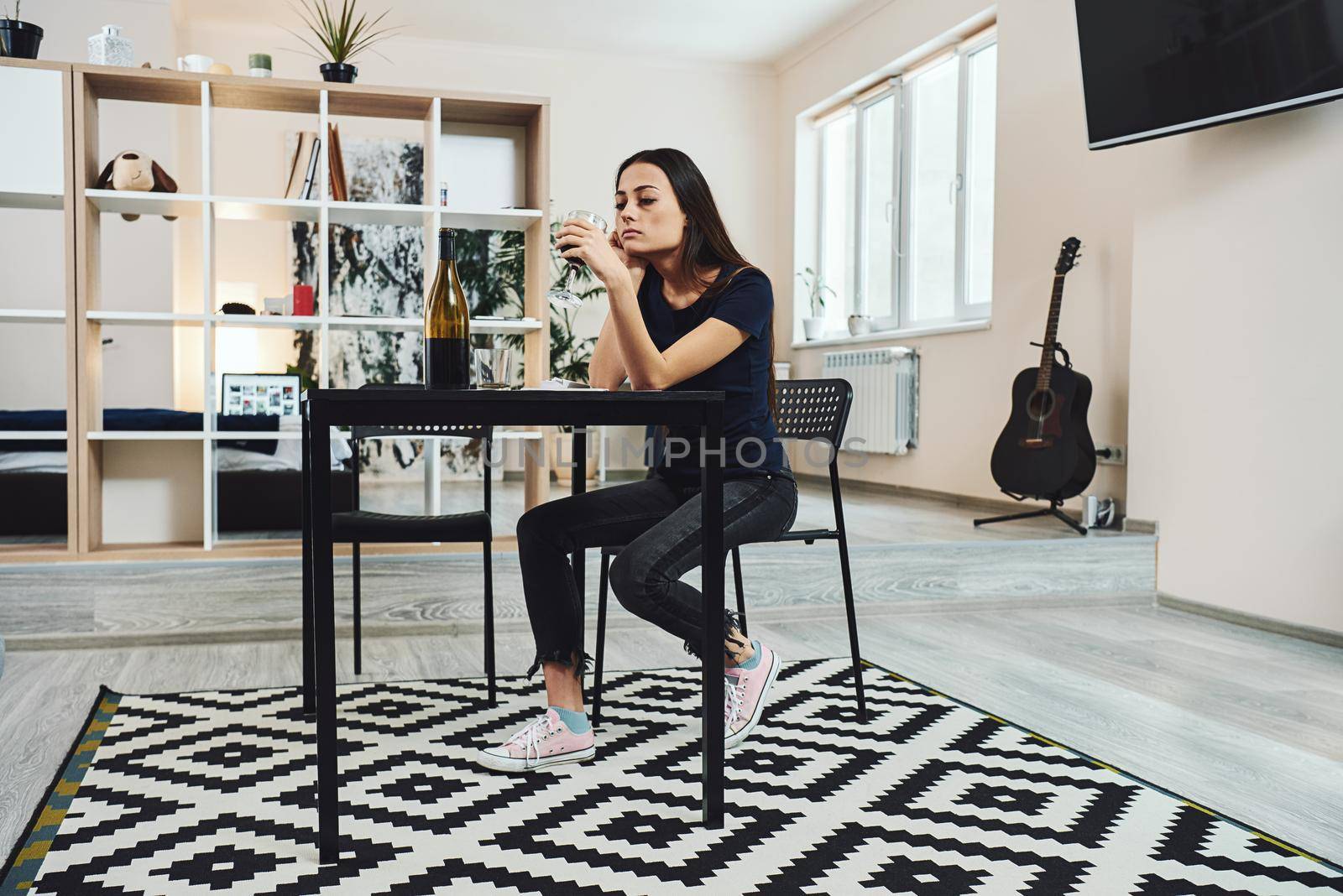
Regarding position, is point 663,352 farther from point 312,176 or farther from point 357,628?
point 312,176

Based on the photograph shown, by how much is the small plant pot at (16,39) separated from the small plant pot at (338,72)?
0.82m

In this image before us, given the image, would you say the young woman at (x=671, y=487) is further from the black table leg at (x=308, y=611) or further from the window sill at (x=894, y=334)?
the window sill at (x=894, y=334)

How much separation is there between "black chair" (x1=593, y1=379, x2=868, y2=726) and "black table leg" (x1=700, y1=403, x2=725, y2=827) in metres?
0.51

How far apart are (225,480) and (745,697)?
309 cm

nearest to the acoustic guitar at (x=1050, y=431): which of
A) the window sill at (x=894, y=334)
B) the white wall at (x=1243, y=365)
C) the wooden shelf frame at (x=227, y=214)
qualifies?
the white wall at (x=1243, y=365)

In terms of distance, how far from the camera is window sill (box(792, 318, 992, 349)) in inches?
211

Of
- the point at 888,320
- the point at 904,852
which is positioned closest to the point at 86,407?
the point at 904,852

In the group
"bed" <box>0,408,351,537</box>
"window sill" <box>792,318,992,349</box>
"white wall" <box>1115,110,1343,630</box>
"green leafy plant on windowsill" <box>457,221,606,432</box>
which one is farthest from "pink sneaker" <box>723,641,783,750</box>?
"green leafy plant on windowsill" <box>457,221,606,432</box>

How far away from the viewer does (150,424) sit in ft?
11.8

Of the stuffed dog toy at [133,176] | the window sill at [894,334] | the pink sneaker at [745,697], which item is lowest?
the pink sneaker at [745,697]

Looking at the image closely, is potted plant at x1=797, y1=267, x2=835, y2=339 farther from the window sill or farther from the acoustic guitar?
the acoustic guitar

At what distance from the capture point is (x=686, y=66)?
754cm

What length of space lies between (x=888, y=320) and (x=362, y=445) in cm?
323

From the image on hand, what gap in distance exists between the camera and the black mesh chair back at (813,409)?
2352 mm
